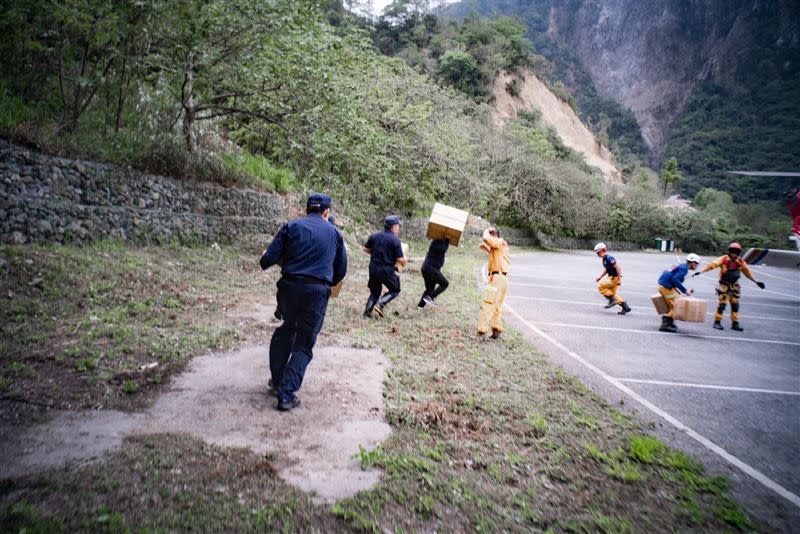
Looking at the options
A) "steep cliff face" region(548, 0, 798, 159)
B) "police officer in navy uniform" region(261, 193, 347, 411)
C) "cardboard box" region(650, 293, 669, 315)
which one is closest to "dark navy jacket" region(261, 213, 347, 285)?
"police officer in navy uniform" region(261, 193, 347, 411)

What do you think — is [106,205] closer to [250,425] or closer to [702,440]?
[250,425]

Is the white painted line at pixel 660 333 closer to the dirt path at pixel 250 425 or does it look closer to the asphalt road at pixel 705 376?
the asphalt road at pixel 705 376

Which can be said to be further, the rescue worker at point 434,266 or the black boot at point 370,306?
the rescue worker at point 434,266

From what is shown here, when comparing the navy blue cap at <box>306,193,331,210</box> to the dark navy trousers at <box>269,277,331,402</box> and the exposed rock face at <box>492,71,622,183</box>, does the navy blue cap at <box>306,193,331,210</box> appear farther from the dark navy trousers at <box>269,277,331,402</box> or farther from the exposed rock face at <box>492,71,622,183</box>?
the exposed rock face at <box>492,71,622,183</box>

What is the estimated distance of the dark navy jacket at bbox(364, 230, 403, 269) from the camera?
910cm

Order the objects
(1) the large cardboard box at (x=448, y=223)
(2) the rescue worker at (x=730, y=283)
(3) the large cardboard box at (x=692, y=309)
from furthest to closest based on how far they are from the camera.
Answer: (2) the rescue worker at (x=730, y=283)
(3) the large cardboard box at (x=692, y=309)
(1) the large cardboard box at (x=448, y=223)

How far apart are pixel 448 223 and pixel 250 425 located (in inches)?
248

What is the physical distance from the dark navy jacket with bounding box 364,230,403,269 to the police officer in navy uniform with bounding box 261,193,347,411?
415cm

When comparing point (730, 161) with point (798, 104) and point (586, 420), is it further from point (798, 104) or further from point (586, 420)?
point (586, 420)

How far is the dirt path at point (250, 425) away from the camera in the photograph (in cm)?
352

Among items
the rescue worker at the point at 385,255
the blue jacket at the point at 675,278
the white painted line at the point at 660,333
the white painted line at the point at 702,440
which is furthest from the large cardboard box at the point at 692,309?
the rescue worker at the point at 385,255

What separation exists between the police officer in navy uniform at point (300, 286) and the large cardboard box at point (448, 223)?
5.13 meters

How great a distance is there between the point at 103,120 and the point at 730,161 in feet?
328

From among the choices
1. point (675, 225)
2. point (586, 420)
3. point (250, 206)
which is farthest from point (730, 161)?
point (586, 420)
